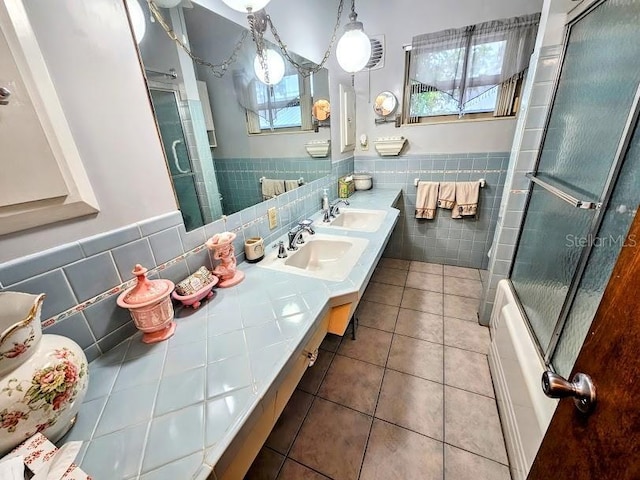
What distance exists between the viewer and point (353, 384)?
1483 mm

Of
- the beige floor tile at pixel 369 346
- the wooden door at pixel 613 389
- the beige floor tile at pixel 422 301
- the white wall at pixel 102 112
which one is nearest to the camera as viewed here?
the wooden door at pixel 613 389

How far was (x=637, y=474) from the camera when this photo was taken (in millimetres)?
319

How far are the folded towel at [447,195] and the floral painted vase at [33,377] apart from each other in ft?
8.74

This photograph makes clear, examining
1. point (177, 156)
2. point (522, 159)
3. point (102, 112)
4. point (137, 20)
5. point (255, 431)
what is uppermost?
point (137, 20)

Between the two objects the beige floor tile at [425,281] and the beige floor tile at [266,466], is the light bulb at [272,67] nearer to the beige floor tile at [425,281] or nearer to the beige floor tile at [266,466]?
the beige floor tile at [266,466]

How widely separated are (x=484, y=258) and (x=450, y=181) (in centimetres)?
87

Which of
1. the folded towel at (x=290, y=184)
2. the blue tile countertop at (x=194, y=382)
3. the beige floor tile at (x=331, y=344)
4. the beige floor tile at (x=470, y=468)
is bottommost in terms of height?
the beige floor tile at (x=470, y=468)

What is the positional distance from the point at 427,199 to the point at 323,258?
1.50 meters

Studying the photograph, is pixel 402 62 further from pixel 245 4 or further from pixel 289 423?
pixel 289 423

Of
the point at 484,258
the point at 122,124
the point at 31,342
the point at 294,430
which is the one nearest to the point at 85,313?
the point at 31,342

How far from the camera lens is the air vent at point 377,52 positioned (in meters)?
2.22

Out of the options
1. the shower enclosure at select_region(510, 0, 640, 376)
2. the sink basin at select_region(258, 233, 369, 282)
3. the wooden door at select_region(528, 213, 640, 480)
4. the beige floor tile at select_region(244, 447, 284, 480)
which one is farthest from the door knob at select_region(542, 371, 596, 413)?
the beige floor tile at select_region(244, 447, 284, 480)

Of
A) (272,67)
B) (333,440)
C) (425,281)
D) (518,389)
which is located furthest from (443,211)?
(333,440)

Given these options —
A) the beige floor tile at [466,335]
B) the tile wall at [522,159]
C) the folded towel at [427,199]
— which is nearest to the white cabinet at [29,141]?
the tile wall at [522,159]
